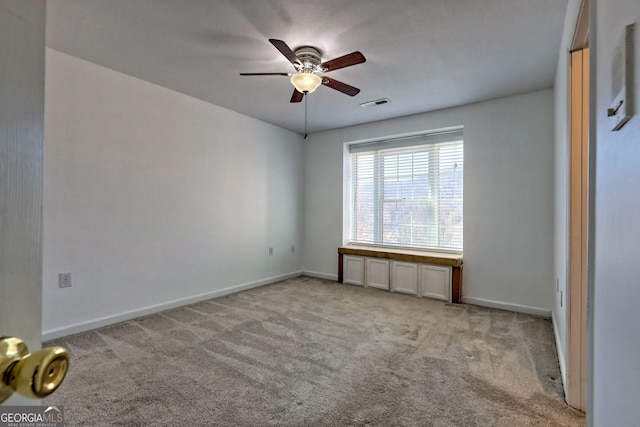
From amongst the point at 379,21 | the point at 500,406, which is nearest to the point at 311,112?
the point at 379,21

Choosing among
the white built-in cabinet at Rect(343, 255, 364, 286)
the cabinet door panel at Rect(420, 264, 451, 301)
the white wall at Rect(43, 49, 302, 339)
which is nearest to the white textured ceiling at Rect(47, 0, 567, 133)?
the white wall at Rect(43, 49, 302, 339)

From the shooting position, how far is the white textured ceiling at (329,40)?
2082 mm

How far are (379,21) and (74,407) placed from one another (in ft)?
10.5

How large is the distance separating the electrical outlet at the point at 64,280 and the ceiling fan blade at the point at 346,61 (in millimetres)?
2920

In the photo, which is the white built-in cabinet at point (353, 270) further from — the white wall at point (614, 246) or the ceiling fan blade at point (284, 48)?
the white wall at point (614, 246)

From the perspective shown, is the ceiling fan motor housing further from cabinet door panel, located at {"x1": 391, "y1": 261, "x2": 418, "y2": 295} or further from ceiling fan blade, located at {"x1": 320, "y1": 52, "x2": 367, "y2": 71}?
cabinet door panel, located at {"x1": 391, "y1": 261, "x2": 418, "y2": 295}

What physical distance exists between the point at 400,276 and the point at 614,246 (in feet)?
11.5

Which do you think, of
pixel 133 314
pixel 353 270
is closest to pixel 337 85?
pixel 353 270

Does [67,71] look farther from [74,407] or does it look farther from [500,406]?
[500,406]

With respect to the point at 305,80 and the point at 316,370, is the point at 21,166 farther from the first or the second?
the point at 305,80

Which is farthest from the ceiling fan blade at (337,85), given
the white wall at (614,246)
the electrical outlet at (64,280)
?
the electrical outlet at (64,280)

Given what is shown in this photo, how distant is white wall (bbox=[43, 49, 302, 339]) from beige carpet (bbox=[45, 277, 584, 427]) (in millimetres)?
394

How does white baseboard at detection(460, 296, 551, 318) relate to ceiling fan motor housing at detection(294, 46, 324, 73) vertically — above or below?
below

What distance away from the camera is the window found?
13.6ft
